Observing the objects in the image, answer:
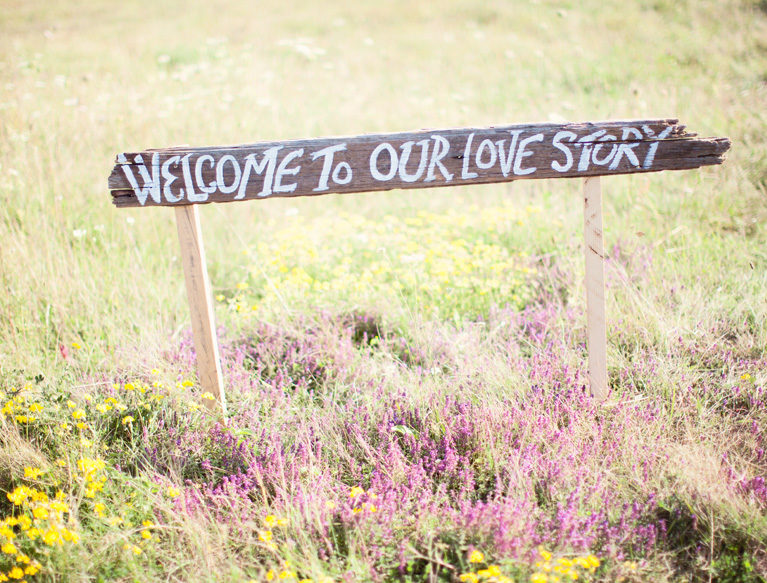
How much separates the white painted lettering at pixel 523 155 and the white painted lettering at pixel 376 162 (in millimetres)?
599

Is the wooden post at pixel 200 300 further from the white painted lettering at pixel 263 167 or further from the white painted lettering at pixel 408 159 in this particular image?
the white painted lettering at pixel 408 159

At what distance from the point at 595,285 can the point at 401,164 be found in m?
1.19

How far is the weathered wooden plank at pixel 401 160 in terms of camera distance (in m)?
2.47

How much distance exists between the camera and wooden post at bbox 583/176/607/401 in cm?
270

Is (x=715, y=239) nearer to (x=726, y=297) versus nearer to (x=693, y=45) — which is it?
(x=726, y=297)

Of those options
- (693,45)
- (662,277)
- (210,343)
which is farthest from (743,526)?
(693,45)

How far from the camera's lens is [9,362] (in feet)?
10.5

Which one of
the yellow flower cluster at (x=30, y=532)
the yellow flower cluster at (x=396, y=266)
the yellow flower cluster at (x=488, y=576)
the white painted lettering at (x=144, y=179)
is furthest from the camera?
the yellow flower cluster at (x=396, y=266)

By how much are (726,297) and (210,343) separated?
127 inches

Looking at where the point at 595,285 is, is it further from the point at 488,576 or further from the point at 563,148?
the point at 488,576

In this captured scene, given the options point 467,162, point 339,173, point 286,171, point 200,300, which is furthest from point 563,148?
point 200,300

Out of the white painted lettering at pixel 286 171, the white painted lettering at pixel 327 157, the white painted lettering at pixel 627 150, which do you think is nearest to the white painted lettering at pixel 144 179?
the white painted lettering at pixel 286 171

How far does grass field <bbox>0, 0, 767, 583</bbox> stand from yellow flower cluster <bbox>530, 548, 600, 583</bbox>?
0.07 feet

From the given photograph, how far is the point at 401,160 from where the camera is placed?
255 cm
